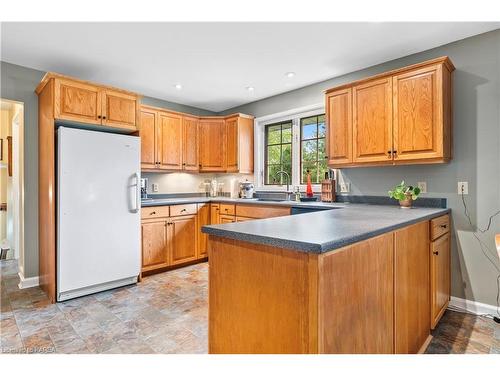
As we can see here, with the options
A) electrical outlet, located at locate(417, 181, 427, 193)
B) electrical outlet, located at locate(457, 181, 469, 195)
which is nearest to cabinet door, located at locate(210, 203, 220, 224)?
electrical outlet, located at locate(417, 181, 427, 193)

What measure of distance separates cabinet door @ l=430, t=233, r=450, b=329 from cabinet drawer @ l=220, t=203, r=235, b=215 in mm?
2333

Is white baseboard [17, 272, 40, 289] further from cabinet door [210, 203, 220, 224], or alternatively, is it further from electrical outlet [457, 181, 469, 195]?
electrical outlet [457, 181, 469, 195]

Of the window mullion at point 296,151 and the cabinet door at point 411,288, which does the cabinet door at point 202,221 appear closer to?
the window mullion at point 296,151

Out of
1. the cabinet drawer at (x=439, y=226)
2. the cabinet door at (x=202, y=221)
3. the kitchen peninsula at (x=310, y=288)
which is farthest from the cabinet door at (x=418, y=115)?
the cabinet door at (x=202, y=221)

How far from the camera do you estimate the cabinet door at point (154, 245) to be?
3.47 m

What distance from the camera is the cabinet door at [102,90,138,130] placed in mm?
3072

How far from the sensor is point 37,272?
3203 millimetres

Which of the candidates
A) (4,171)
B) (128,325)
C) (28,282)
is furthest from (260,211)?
(4,171)

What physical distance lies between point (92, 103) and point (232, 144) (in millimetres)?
2008

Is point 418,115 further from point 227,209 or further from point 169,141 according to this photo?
point 169,141

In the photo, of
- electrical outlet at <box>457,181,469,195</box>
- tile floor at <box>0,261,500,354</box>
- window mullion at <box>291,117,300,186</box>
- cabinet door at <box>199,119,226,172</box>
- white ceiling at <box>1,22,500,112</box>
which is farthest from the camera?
cabinet door at <box>199,119,226,172</box>

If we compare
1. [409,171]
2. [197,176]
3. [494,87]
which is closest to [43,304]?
[197,176]

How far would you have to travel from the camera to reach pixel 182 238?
12.6ft
